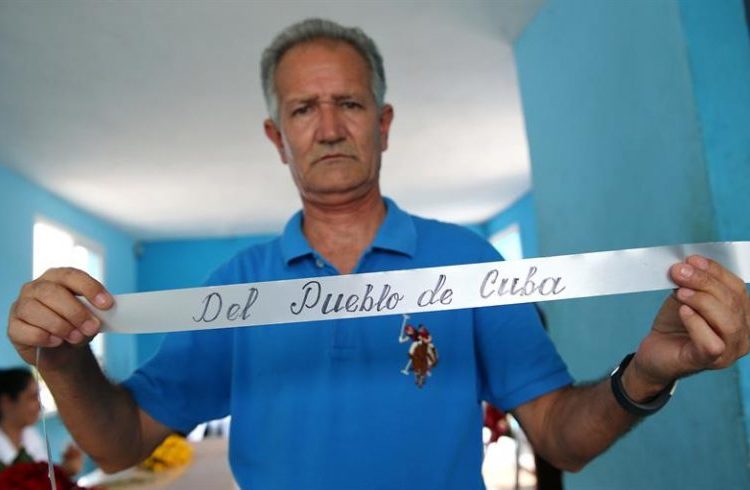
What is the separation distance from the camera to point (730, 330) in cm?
59

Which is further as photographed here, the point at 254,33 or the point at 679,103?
the point at 254,33

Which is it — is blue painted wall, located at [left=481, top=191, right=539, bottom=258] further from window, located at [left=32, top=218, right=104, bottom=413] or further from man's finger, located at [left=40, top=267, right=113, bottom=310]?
man's finger, located at [left=40, top=267, right=113, bottom=310]

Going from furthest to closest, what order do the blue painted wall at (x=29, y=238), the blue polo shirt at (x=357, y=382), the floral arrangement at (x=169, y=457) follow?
the blue painted wall at (x=29, y=238), the floral arrangement at (x=169, y=457), the blue polo shirt at (x=357, y=382)

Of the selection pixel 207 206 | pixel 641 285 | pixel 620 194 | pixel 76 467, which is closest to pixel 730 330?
pixel 641 285

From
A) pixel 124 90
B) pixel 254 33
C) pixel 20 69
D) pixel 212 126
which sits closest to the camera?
pixel 254 33

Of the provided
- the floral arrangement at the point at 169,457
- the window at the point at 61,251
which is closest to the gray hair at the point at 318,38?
the floral arrangement at the point at 169,457

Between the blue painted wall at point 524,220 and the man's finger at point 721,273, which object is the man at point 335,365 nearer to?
the man's finger at point 721,273

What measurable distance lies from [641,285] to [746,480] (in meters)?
0.71

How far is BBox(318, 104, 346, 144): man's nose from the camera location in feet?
3.01

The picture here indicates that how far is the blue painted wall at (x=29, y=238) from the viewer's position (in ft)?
12.5

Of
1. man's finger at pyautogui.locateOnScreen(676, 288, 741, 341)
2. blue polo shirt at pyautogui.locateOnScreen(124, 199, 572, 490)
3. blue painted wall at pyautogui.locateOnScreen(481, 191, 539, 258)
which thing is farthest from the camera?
blue painted wall at pyautogui.locateOnScreen(481, 191, 539, 258)

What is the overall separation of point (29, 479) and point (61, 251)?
4.47m

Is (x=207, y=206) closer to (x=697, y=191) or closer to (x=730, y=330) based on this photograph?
(x=697, y=191)

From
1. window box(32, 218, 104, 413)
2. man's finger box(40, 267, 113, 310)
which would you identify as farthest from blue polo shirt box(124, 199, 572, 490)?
window box(32, 218, 104, 413)
